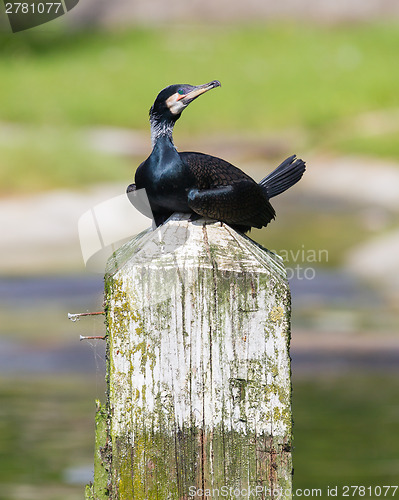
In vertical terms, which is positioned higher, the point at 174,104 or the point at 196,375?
the point at 174,104

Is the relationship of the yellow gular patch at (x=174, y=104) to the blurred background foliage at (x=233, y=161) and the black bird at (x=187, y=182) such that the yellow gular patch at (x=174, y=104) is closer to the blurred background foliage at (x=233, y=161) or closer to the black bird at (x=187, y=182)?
the black bird at (x=187, y=182)

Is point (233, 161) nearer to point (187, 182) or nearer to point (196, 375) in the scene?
point (187, 182)

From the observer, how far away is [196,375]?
6.02 feet

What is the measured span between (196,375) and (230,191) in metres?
0.64

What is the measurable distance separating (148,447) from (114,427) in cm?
7

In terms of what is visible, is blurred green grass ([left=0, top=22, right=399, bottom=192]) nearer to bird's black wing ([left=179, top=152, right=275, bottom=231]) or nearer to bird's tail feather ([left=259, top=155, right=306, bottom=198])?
bird's tail feather ([left=259, top=155, right=306, bottom=198])

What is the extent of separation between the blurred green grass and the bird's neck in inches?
339

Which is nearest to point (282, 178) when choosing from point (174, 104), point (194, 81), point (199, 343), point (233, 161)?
point (174, 104)

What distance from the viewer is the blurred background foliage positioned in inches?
190

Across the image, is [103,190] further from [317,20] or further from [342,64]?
[317,20]

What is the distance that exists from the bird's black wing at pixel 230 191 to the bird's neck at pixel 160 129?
63 mm

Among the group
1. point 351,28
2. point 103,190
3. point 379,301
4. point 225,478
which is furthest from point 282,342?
point 351,28

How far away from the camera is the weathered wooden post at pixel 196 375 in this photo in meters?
1.83

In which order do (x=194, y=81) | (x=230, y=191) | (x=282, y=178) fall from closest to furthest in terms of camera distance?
(x=230, y=191)
(x=282, y=178)
(x=194, y=81)
